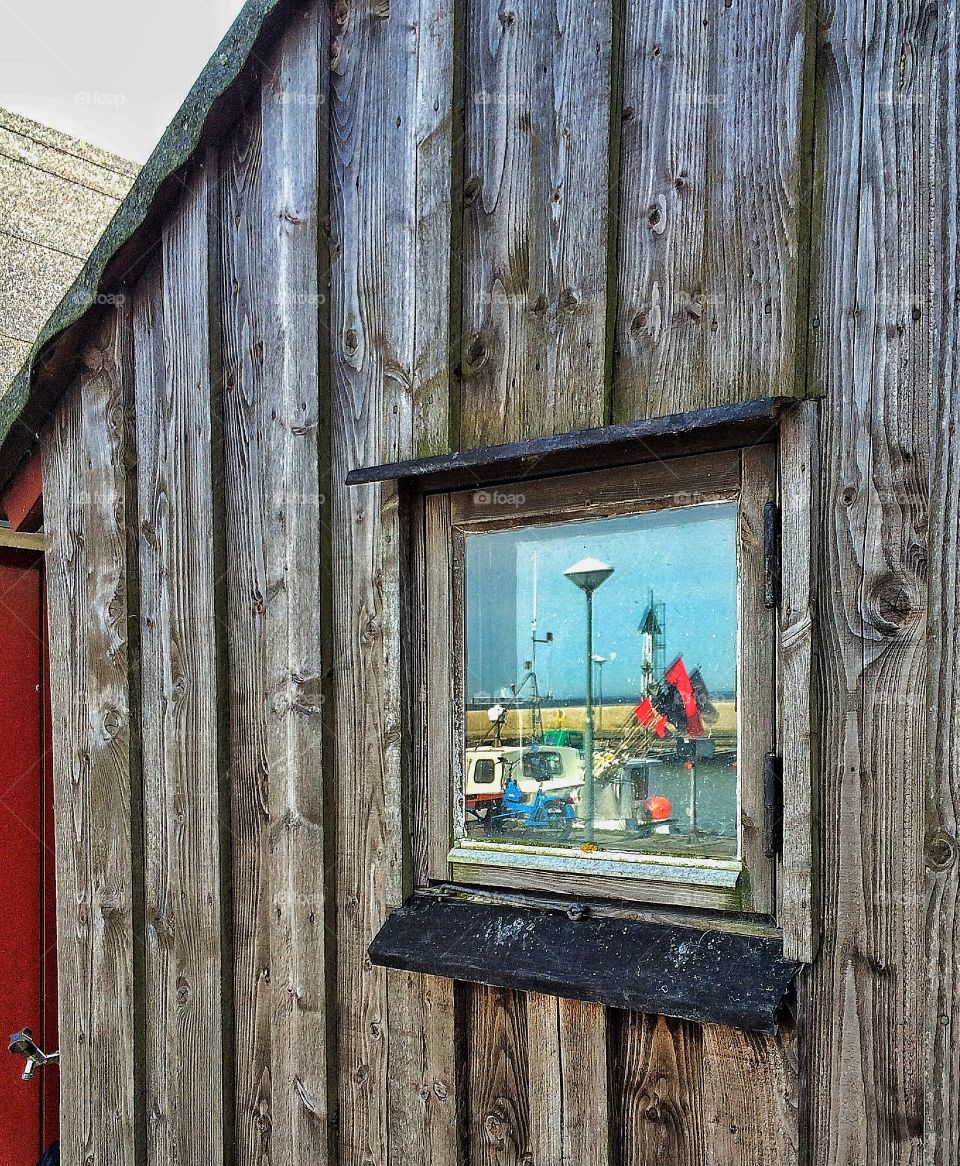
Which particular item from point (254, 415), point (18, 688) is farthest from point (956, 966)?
point (18, 688)

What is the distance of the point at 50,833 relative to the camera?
3.48 metres

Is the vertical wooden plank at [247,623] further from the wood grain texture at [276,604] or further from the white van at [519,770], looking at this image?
the white van at [519,770]

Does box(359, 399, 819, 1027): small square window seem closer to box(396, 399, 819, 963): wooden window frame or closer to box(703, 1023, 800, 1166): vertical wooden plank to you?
box(396, 399, 819, 963): wooden window frame

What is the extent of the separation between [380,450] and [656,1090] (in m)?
1.32

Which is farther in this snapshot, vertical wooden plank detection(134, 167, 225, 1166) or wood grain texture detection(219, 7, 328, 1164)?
vertical wooden plank detection(134, 167, 225, 1166)

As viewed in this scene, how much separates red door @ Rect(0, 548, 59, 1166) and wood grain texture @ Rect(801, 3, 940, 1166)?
2619mm

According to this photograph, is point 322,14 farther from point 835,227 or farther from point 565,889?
point 565,889

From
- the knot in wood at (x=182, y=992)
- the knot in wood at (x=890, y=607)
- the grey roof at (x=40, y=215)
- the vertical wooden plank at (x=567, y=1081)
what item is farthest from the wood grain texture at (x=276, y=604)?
the grey roof at (x=40, y=215)

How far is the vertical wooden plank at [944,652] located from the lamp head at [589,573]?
0.58 m

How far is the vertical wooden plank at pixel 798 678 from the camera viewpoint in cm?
161

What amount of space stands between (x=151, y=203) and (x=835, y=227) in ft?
5.29

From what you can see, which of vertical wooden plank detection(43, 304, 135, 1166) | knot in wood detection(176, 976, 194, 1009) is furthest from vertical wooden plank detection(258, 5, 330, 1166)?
vertical wooden plank detection(43, 304, 135, 1166)

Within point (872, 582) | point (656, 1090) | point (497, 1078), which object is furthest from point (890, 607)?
point (497, 1078)

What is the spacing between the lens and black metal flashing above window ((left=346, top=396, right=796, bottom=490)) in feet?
5.53
